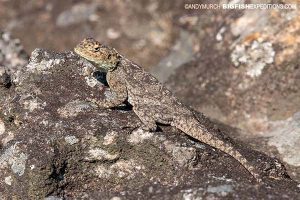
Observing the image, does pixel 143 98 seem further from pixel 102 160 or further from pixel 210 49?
pixel 210 49

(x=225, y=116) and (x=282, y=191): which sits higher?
(x=225, y=116)

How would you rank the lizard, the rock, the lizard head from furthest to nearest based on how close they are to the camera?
the rock < the lizard head < the lizard

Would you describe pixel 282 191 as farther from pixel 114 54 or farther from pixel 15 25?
pixel 15 25

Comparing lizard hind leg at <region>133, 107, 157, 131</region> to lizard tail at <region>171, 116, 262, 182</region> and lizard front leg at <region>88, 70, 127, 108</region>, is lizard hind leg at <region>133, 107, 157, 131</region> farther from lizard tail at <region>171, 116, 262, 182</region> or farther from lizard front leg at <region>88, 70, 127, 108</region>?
lizard tail at <region>171, 116, 262, 182</region>

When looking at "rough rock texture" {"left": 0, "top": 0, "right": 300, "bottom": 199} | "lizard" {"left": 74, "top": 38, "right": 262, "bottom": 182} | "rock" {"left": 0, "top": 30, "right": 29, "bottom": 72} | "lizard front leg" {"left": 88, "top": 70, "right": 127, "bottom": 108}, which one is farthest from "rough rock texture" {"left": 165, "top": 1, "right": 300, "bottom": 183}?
"rock" {"left": 0, "top": 30, "right": 29, "bottom": 72}

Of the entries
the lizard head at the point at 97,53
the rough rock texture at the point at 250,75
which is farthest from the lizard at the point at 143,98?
the rough rock texture at the point at 250,75

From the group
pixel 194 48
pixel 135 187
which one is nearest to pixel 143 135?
pixel 135 187

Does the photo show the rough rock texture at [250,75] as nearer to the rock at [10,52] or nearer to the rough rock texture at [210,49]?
the rough rock texture at [210,49]
